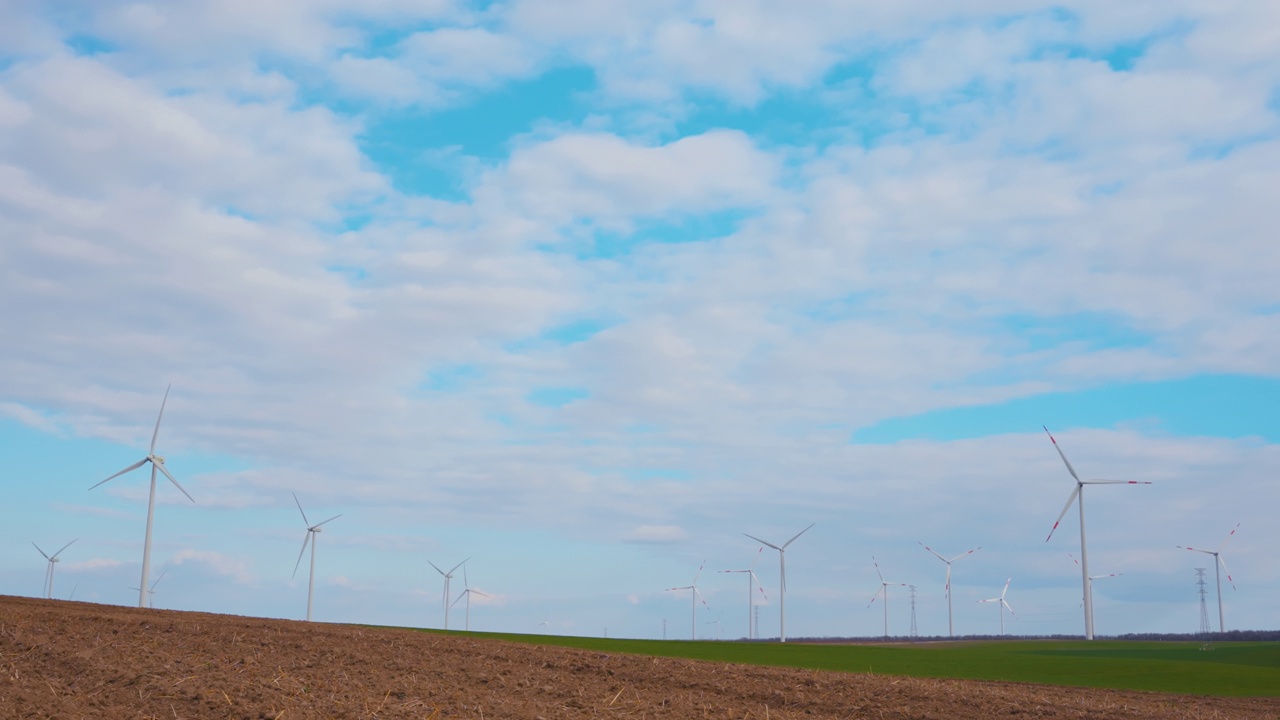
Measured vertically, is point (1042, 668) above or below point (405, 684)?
below

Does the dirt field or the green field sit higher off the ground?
the dirt field

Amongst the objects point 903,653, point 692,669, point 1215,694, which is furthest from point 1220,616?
point 692,669

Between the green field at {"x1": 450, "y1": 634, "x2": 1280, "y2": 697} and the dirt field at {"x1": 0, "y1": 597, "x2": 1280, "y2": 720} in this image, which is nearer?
the dirt field at {"x1": 0, "y1": 597, "x2": 1280, "y2": 720}

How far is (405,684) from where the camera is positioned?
2147 centimetres

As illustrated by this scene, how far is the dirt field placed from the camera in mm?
18109

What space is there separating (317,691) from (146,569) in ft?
172

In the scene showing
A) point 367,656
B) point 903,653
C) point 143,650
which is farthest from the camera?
point 903,653

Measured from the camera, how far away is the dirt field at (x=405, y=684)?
1811 cm

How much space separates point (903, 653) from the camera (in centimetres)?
4997

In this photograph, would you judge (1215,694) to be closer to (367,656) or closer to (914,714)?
(914,714)

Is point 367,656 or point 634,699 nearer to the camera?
point 634,699

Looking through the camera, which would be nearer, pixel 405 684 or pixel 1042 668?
pixel 405 684

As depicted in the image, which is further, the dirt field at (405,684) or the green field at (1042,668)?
the green field at (1042,668)

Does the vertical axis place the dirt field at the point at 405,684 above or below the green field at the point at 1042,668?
above
